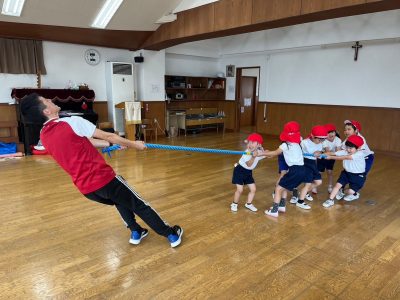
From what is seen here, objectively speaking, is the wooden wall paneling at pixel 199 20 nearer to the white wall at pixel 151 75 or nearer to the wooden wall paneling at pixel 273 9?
the wooden wall paneling at pixel 273 9

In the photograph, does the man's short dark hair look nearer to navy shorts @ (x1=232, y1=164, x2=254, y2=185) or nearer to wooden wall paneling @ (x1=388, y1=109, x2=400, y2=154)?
navy shorts @ (x1=232, y1=164, x2=254, y2=185)

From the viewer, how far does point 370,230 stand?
3014 mm

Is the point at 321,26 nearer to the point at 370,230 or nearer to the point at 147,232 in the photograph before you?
the point at 370,230

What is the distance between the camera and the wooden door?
418 inches

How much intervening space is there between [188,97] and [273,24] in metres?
5.29

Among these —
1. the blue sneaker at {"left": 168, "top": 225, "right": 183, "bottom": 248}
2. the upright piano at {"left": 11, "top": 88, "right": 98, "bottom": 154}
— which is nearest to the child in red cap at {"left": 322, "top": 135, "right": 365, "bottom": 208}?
the blue sneaker at {"left": 168, "top": 225, "right": 183, "bottom": 248}

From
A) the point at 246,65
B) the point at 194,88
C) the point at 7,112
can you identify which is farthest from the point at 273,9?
the point at 7,112

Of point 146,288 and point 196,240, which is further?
point 196,240

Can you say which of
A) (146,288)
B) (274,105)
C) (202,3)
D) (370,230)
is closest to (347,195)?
(370,230)

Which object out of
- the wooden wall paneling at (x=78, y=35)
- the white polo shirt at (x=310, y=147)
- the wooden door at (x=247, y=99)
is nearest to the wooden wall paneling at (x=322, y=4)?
the white polo shirt at (x=310, y=147)

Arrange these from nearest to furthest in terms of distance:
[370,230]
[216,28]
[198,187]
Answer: [370,230], [198,187], [216,28]

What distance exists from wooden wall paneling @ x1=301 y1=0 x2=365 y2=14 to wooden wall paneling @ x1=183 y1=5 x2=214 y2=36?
1.94 meters

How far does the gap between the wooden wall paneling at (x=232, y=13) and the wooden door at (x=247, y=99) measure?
16.0ft

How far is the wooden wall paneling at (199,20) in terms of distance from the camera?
573 cm
